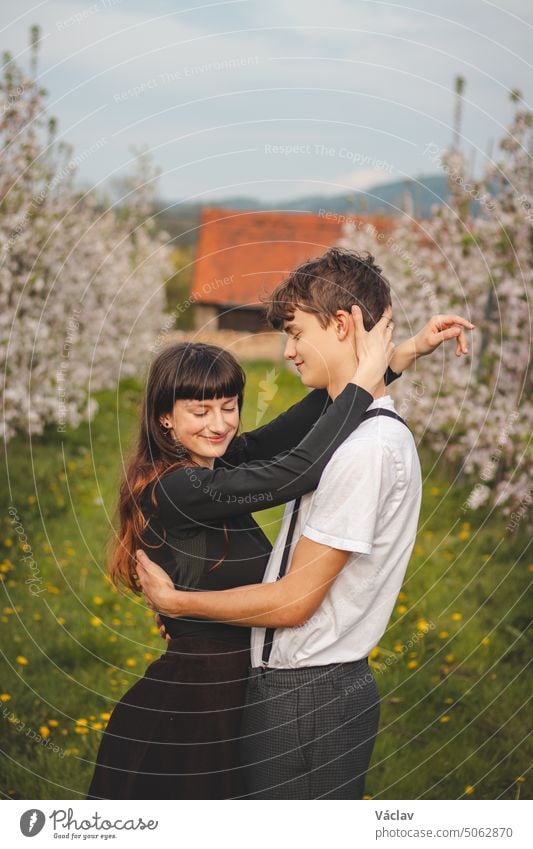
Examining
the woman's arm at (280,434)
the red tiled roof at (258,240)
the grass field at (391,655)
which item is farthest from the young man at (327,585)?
the red tiled roof at (258,240)

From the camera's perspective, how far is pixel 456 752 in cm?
439

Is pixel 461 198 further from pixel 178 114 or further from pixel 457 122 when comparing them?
pixel 178 114

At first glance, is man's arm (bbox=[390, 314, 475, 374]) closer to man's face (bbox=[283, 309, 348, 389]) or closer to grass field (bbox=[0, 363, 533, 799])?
man's face (bbox=[283, 309, 348, 389])

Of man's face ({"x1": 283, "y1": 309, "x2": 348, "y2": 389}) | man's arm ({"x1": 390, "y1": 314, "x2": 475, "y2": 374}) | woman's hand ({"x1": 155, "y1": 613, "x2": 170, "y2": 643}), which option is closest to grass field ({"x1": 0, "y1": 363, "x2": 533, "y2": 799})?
woman's hand ({"x1": 155, "y1": 613, "x2": 170, "y2": 643})

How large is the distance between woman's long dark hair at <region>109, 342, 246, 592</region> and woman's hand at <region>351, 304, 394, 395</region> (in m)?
0.46

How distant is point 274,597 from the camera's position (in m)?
2.35

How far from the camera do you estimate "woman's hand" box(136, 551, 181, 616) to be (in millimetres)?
2557

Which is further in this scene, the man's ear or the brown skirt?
the brown skirt

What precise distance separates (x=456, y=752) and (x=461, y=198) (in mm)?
6544

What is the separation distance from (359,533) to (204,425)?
0.69 meters

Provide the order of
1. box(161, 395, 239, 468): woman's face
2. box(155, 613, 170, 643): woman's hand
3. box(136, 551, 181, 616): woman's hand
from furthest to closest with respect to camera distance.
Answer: box(155, 613, 170, 643): woman's hand
box(161, 395, 239, 468): woman's face
box(136, 551, 181, 616): woman's hand

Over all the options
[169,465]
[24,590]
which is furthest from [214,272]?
[169,465]

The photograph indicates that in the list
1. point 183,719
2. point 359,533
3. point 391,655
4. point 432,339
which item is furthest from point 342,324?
point 391,655

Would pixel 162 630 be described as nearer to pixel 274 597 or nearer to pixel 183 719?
pixel 183 719
